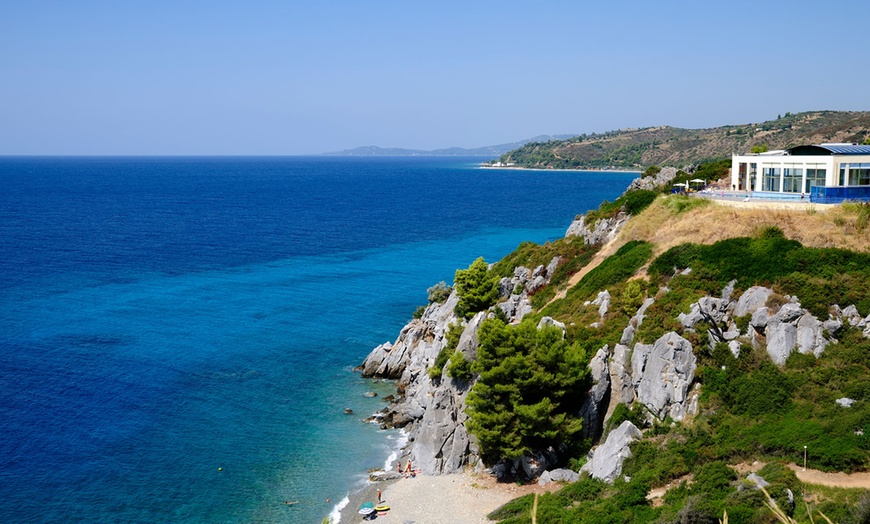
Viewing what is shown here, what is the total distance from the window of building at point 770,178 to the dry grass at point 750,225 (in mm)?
6320

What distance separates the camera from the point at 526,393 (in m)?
33.1

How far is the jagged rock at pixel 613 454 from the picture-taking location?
28.8 metres

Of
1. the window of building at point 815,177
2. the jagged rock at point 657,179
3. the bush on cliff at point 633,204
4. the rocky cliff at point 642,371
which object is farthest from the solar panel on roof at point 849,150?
the jagged rock at point 657,179

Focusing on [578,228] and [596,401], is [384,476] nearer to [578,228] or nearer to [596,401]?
[596,401]

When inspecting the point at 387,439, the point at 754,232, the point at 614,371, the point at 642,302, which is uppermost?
the point at 754,232

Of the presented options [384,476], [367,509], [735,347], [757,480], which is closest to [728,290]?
[735,347]

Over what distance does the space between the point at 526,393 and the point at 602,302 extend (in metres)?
8.31

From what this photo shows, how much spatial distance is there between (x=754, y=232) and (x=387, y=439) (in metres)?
23.0

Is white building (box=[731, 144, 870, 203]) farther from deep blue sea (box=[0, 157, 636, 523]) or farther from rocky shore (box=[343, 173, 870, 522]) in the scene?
deep blue sea (box=[0, 157, 636, 523])

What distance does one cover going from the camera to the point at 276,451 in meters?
38.0

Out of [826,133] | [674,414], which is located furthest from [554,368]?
[826,133]

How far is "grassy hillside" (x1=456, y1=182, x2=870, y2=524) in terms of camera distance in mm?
24422

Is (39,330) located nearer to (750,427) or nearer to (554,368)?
(554,368)

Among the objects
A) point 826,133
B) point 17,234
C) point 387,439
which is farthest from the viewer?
point 826,133
